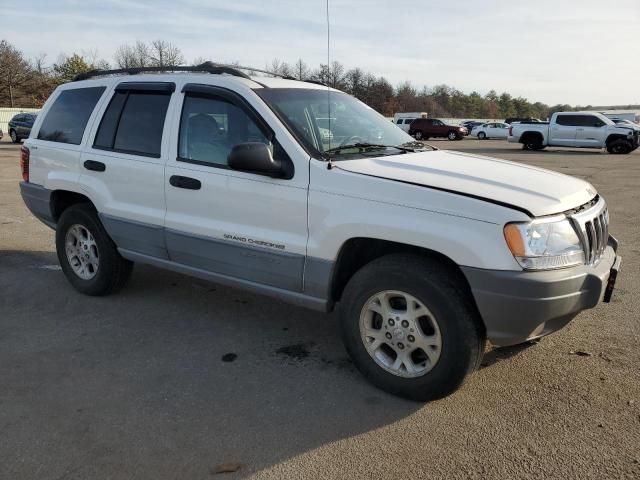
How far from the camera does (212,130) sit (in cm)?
407

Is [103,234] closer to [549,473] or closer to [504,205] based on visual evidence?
[504,205]

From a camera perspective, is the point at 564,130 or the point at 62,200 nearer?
the point at 62,200

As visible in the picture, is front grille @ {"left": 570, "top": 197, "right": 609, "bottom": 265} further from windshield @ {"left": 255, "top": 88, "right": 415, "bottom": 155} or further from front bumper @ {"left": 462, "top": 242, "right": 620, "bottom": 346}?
windshield @ {"left": 255, "top": 88, "right": 415, "bottom": 155}

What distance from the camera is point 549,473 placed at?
8.69 ft

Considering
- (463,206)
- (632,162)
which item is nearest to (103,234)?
(463,206)

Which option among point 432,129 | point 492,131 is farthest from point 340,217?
point 492,131

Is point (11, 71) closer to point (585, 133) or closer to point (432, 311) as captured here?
point (585, 133)

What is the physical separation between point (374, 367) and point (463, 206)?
3.74 ft

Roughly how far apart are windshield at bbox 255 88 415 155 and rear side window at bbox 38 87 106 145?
194cm

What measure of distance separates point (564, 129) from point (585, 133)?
0.92m

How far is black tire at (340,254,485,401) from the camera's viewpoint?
3080 millimetres

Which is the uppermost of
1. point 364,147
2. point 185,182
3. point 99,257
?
point 364,147

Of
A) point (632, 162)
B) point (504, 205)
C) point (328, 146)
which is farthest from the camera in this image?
point (632, 162)

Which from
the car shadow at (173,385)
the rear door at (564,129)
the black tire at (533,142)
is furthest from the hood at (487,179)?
the black tire at (533,142)
